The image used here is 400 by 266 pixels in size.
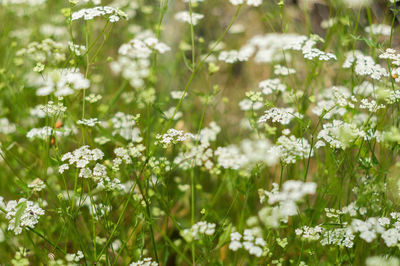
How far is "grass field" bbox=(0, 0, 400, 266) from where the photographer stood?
5.31 feet

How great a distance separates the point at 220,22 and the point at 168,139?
2.79 meters

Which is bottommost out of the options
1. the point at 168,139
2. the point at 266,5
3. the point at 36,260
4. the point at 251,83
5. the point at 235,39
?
the point at 36,260

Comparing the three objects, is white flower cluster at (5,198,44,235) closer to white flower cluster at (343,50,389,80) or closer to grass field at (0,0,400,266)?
grass field at (0,0,400,266)

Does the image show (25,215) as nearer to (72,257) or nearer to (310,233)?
(72,257)

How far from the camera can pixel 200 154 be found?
6.17ft

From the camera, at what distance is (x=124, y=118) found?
229cm

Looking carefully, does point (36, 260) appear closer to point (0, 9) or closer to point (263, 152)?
point (263, 152)

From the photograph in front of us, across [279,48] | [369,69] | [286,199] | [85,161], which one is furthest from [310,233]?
[279,48]

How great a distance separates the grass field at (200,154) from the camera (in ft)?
5.31

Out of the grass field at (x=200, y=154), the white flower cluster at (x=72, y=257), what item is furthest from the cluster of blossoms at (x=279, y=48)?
the white flower cluster at (x=72, y=257)

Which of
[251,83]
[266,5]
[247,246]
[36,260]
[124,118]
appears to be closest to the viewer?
[247,246]

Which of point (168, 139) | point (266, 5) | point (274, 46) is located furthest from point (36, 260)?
point (266, 5)

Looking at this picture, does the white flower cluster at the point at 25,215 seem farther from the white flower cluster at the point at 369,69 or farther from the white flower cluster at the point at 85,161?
the white flower cluster at the point at 369,69

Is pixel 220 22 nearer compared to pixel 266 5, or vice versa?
pixel 266 5
